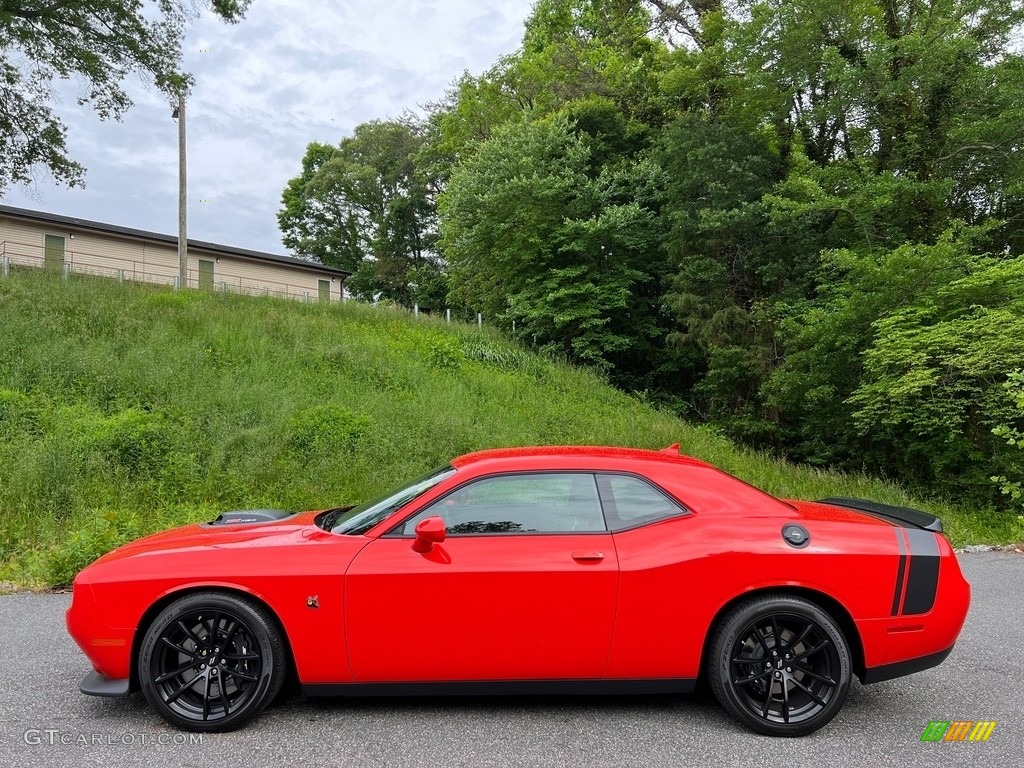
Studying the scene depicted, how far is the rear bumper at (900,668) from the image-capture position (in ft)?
10.2

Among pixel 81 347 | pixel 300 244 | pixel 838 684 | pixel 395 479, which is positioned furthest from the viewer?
pixel 300 244

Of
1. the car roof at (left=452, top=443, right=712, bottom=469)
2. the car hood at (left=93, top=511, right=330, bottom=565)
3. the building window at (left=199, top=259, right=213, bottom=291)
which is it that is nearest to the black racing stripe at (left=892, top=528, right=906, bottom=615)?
the car roof at (left=452, top=443, right=712, bottom=469)

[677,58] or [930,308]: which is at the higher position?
[677,58]

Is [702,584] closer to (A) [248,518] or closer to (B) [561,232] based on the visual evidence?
(A) [248,518]

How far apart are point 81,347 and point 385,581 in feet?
39.1

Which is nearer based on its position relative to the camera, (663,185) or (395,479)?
(395,479)

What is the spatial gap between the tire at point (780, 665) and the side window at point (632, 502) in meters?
0.60

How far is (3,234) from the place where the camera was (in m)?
23.1

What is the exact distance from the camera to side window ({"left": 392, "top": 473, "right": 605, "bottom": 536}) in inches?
127

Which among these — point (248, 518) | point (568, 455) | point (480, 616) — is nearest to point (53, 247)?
point (248, 518)

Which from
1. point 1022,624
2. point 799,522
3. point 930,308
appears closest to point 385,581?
point 799,522

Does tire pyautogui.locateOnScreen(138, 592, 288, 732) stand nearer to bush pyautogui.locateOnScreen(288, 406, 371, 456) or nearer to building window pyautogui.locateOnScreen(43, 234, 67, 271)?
bush pyautogui.locateOnScreen(288, 406, 371, 456)

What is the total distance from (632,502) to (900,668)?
5.08 ft

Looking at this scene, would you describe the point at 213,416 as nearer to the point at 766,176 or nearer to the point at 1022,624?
the point at 1022,624
